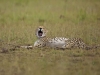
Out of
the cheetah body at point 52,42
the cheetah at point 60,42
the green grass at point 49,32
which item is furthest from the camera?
the cheetah body at point 52,42

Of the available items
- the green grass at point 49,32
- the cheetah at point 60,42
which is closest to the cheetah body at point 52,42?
the cheetah at point 60,42

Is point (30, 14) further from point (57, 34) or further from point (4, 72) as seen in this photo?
point (4, 72)

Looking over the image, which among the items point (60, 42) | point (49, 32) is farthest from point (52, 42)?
point (49, 32)

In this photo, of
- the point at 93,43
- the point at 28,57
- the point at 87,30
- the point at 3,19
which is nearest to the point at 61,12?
the point at 3,19

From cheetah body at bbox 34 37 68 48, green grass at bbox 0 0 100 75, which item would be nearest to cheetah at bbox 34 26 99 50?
cheetah body at bbox 34 37 68 48

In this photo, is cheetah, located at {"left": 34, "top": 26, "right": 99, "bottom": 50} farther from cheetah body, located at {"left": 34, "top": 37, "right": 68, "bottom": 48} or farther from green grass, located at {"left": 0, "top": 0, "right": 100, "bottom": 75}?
green grass, located at {"left": 0, "top": 0, "right": 100, "bottom": 75}

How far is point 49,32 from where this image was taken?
40.6 ft

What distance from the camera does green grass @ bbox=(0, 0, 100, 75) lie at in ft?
25.4

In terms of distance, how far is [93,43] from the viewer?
10.5m

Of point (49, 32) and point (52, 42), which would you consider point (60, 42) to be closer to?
point (52, 42)

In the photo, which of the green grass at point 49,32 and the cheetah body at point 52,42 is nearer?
the green grass at point 49,32

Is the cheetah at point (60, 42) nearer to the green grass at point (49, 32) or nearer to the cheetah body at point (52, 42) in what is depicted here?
the cheetah body at point (52, 42)

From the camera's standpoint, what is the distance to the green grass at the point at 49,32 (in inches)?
305

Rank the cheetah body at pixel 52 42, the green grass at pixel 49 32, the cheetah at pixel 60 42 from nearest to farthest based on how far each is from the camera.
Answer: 1. the green grass at pixel 49 32
2. the cheetah at pixel 60 42
3. the cheetah body at pixel 52 42
